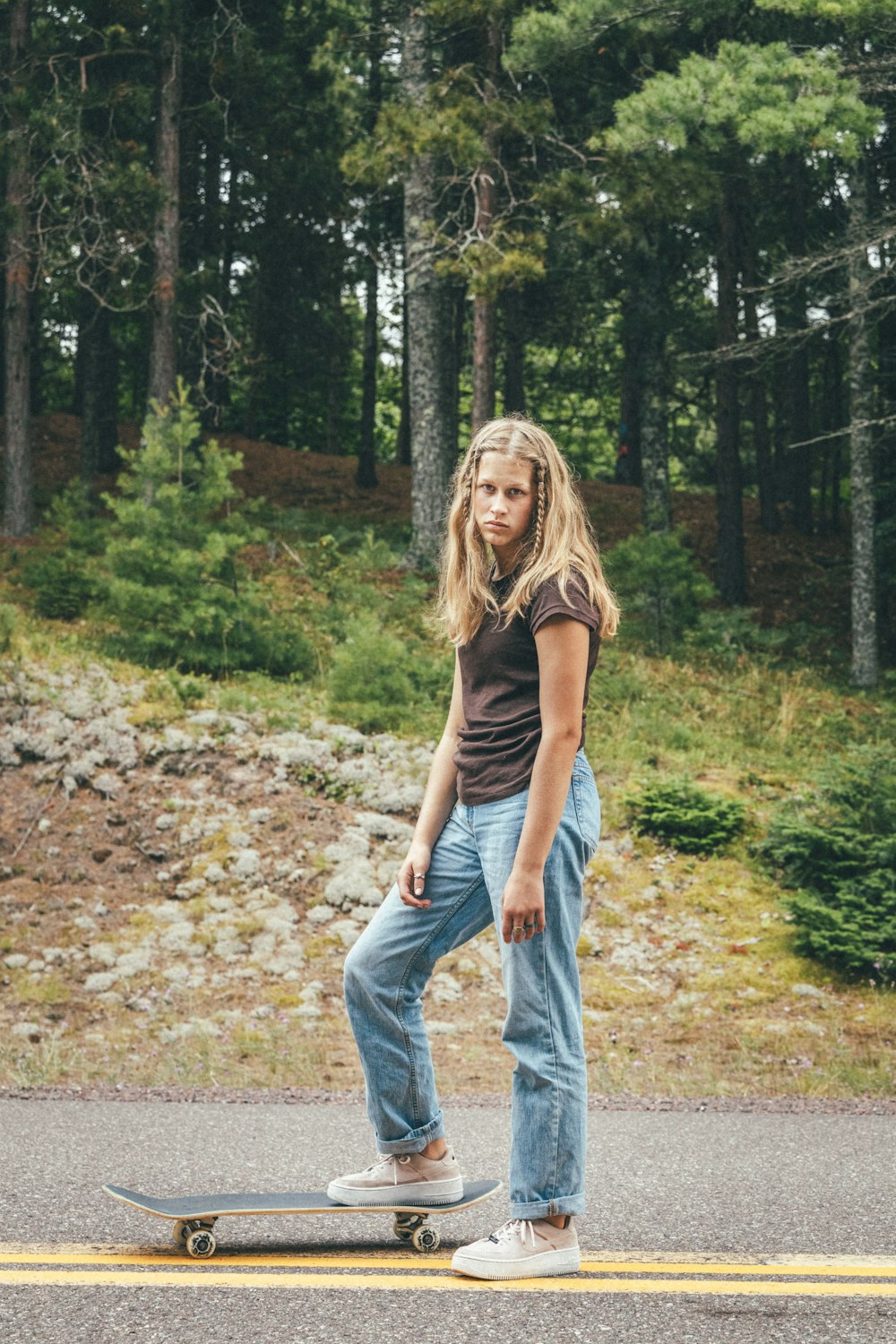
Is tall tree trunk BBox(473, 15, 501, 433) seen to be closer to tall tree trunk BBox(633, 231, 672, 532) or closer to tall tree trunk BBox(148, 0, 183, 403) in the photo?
tall tree trunk BBox(633, 231, 672, 532)

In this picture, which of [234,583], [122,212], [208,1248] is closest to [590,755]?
[234,583]

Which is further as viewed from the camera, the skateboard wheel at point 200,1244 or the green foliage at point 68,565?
the green foliage at point 68,565

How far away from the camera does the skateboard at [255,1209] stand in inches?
140

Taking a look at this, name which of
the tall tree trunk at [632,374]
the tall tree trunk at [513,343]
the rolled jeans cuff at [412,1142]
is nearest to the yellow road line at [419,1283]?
the rolled jeans cuff at [412,1142]

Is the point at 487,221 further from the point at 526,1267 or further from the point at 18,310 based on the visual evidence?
the point at 526,1267

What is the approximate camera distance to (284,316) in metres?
27.2

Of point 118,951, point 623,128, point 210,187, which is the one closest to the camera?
point 118,951

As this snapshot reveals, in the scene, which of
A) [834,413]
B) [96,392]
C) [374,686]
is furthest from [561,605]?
[834,413]

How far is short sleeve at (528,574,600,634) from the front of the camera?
349 centimetres

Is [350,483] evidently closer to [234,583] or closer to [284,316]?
[284,316]

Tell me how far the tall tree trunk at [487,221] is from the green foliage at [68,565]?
5.24 m

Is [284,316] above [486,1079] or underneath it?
above

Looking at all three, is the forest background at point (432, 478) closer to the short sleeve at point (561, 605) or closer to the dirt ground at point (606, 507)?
the dirt ground at point (606, 507)

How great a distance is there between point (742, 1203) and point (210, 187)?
84.2 feet
